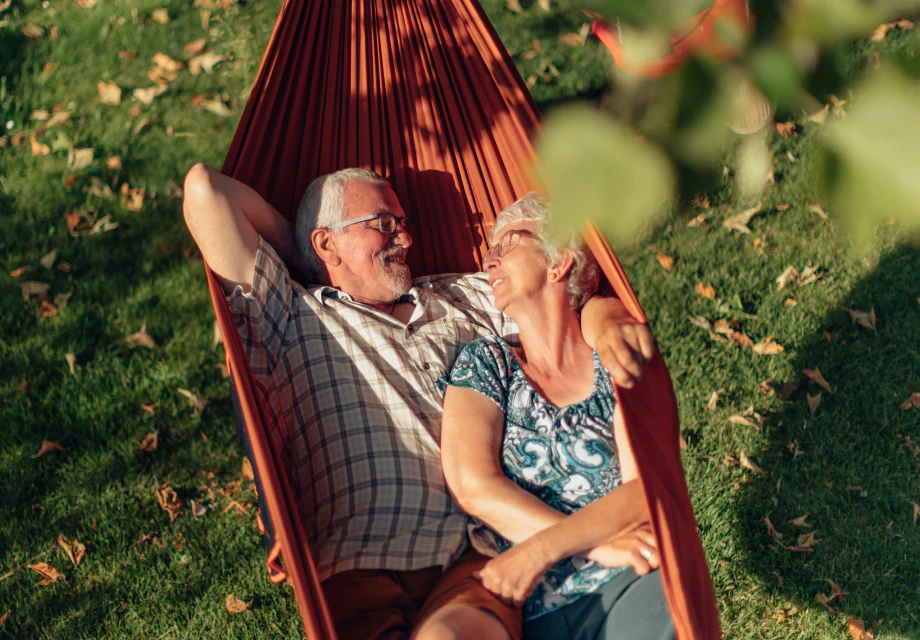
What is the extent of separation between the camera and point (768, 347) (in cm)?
304

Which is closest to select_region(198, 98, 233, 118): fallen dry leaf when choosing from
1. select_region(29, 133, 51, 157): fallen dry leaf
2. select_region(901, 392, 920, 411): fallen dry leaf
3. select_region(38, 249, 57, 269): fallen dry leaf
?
select_region(29, 133, 51, 157): fallen dry leaf

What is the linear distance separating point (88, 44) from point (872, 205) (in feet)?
16.4

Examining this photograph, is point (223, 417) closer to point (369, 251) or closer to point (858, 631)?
point (369, 251)

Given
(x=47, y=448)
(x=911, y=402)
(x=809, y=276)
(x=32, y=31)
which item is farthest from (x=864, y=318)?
(x=32, y=31)

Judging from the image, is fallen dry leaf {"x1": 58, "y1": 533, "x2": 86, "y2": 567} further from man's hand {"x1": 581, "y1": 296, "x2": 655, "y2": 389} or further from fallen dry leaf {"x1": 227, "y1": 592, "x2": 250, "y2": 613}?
man's hand {"x1": 581, "y1": 296, "x2": 655, "y2": 389}

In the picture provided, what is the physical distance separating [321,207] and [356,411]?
0.71 metres

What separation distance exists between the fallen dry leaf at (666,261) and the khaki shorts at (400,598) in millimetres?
1878

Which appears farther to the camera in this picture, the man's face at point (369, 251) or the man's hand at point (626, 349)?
the man's face at point (369, 251)

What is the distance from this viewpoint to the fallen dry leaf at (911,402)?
9.36ft

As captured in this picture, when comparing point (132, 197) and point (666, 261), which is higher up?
point (132, 197)

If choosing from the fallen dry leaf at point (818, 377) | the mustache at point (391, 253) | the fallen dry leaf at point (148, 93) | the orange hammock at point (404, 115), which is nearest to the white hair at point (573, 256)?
the orange hammock at point (404, 115)

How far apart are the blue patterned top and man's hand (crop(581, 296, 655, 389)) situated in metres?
0.14

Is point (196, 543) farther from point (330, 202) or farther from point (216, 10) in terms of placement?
point (216, 10)

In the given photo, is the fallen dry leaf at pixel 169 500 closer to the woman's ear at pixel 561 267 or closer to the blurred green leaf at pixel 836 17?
the woman's ear at pixel 561 267
